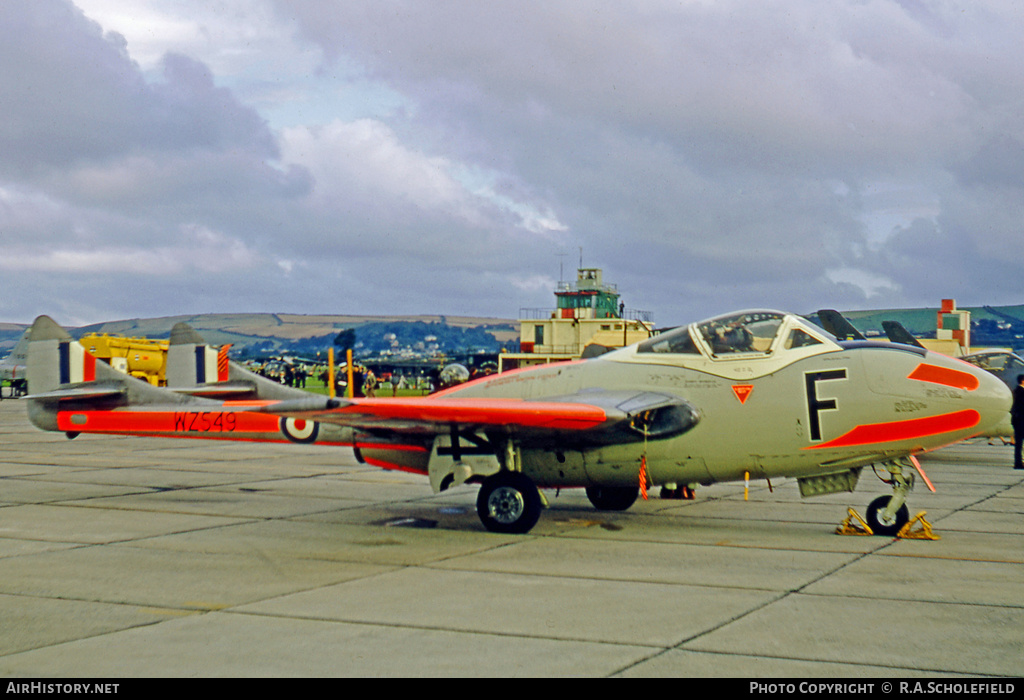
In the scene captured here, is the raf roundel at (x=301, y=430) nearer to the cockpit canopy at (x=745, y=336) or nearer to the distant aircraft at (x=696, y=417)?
the distant aircraft at (x=696, y=417)

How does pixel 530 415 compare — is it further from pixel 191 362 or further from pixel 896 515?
pixel 191 362

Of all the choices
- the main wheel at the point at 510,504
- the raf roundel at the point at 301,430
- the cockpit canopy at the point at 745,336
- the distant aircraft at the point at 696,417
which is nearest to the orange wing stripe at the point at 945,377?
the distant aircraft at the point at 696,417

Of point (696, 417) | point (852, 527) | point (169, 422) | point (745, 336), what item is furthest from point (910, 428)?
point (169, 422)

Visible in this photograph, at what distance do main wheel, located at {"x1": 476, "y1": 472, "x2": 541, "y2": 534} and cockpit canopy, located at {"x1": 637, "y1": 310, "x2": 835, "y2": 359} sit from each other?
2.45m

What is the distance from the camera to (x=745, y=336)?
35.2ft

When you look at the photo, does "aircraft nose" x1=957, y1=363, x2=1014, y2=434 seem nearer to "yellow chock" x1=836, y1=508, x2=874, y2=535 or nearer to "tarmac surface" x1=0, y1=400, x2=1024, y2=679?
"tarmac surface" x1=0, y1=400, x2=1024, y2=679

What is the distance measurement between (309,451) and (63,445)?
276 inches

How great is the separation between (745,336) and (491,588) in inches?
190

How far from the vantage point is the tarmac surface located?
568cm

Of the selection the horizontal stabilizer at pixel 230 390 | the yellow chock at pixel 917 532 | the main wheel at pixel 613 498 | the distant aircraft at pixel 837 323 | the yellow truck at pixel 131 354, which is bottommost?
the yellow chock at pixel 917 532

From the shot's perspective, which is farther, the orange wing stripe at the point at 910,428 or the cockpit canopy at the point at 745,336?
the cockpit canopy at the point at 745,336

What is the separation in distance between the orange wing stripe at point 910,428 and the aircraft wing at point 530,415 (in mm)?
1801

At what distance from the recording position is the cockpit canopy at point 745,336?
34.7ft

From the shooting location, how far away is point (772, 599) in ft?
24.1
